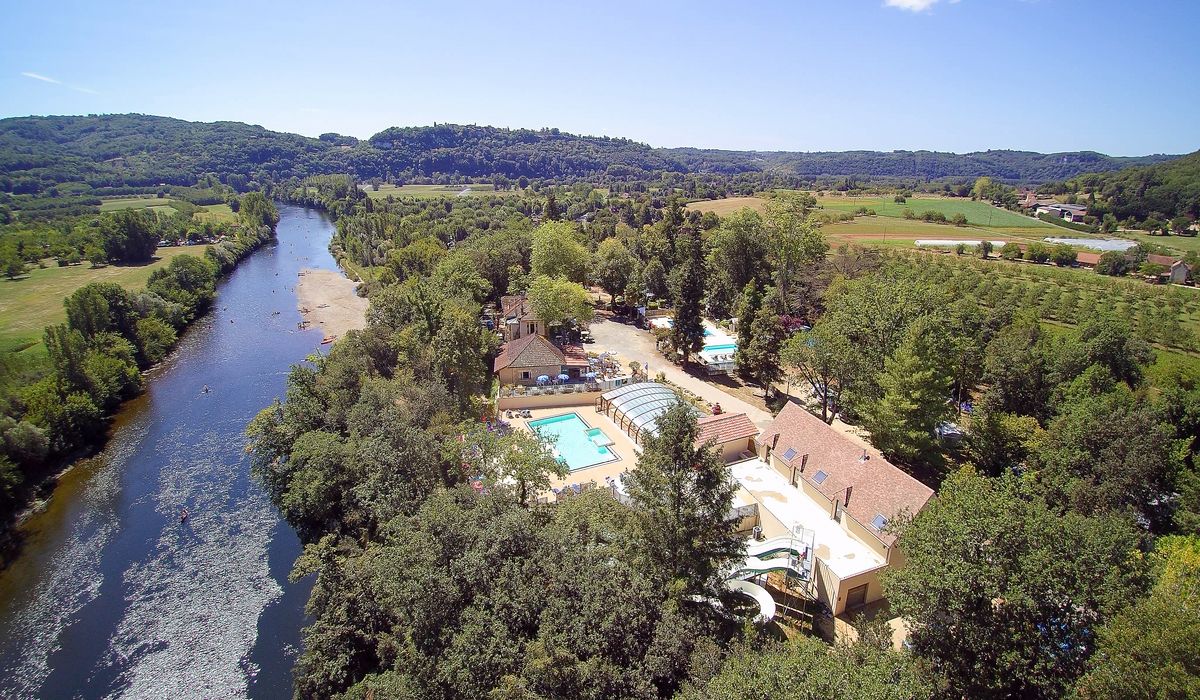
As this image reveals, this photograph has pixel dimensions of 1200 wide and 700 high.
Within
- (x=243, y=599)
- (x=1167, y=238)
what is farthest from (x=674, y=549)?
(x=1167, y=238)

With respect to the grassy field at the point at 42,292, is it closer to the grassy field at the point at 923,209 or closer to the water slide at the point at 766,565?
the water slide at the point at 766,565

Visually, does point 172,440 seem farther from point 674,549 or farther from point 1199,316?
point 1199,316

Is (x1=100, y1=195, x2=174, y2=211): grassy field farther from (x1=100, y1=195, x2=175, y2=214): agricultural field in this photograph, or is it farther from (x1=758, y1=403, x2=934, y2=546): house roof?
(x1=758, y1=403, x2=934, y2=546): house roof

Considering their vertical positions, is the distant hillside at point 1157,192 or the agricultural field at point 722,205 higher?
the distant hillside at point 1157,192

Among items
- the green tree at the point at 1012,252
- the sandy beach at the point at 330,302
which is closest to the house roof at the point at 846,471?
the sandy beach at the point at 330,302

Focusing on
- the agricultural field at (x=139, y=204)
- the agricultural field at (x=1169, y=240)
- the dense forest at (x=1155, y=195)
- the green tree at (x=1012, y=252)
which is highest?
the dense forest at (x=1155, y=195)

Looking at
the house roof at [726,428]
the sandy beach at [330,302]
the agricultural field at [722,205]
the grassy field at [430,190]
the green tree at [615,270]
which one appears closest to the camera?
the house roof at [726,428]

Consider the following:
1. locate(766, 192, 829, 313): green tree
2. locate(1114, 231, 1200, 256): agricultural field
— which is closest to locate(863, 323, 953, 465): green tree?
locate(766, 192, 829, 313): green tree

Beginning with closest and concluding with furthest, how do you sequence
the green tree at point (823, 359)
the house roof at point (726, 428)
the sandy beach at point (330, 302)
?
the house roof at point (726, 428)
the green tree at point (823, 359)
the sandy beach at point (330, 302)
